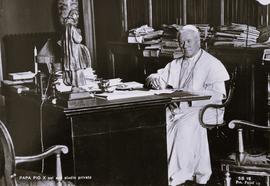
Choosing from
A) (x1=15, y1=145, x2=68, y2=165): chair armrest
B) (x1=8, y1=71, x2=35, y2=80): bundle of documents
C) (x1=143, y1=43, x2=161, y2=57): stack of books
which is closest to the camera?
(x1=15, y1=145, x2=68, y2=165): chair armrest

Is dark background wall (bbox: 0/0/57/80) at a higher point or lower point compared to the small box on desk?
higher

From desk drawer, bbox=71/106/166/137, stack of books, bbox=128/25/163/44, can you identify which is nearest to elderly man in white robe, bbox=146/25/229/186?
desk drawer, bbox=71/106/166/137

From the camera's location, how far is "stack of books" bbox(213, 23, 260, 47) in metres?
3.41

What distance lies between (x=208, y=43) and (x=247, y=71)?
391mm

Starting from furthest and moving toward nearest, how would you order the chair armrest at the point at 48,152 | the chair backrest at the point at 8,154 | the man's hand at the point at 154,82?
the man's hand at the point at 154,82 < the chair armrest at the point at 48,152 < the chair backrest at the point at 8,154

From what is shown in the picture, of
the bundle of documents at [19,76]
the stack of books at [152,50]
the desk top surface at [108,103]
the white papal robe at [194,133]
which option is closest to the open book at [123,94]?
the desk top surface at [108,103]

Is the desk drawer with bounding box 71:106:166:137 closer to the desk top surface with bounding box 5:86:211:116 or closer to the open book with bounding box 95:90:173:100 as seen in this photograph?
the desk top surface with bounding box 5:86:211:116

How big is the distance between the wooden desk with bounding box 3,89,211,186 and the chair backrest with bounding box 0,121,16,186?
341 mm

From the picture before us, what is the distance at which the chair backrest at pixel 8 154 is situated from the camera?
227 cm

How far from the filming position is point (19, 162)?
2373 millimetres

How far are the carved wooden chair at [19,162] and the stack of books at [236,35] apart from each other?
159cm

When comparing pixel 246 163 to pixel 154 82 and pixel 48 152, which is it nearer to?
pixel 154 82

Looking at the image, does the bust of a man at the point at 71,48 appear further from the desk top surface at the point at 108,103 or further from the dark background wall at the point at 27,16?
the dark background wall at the point at 27,16

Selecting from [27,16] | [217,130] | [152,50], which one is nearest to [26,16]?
[27,16]
